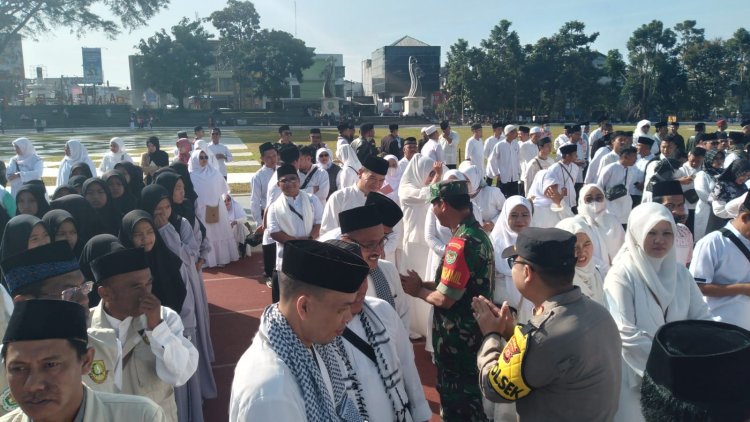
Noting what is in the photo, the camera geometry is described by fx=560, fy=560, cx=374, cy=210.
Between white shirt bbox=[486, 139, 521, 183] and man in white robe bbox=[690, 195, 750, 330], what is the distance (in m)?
9.08

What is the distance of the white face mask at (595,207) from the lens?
229 inches

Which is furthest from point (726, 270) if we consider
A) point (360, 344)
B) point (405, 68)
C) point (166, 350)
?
point (405, 68)

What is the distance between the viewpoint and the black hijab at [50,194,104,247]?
5.24 metres

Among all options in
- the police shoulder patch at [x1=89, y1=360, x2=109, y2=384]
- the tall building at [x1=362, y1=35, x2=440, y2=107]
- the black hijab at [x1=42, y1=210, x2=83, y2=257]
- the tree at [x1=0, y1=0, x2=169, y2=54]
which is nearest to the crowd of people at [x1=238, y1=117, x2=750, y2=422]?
the police shoulder patch at [x1=89, y1=360, x2=109, y2=384]

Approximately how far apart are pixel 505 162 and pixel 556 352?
10.9 meters

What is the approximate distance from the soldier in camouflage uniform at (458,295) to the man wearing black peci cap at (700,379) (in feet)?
5.48

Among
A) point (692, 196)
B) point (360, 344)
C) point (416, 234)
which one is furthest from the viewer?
point (692, 196)

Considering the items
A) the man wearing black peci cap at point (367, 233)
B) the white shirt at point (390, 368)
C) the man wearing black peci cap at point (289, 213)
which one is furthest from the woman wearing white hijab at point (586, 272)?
the man wearing black peci cap at point (289, 213)

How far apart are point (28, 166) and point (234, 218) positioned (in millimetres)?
3980

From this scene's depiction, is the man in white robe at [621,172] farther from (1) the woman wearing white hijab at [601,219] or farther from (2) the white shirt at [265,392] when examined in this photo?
(2) the white shirt at [265,392]

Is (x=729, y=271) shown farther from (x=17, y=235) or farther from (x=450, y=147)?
(x=450, y=147)

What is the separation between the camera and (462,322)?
11.5 ft

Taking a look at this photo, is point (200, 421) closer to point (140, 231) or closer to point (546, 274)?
point (140, 231)

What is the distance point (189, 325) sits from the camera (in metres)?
4.48
